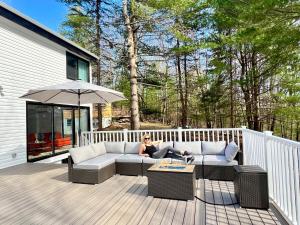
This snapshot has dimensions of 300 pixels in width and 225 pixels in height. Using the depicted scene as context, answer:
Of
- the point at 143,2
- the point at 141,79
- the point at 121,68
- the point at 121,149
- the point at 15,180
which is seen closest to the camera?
the point at 15,180

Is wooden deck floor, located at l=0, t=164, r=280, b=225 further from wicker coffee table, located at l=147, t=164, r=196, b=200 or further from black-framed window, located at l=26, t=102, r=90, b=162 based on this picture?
black-framed window, located at l=26, t=102, r=90, b=162

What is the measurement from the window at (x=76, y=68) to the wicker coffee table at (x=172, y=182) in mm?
7418

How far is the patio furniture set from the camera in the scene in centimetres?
328

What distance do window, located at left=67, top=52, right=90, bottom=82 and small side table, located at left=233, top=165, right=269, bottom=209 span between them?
8.50 meters

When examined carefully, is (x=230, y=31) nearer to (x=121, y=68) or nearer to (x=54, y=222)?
(x=121, y=68)

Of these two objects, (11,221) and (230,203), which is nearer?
(11,221)

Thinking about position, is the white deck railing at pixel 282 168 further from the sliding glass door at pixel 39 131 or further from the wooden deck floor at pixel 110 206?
the sliding glass door at pixel 39 131

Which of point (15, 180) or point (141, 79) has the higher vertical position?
point (141, 79)

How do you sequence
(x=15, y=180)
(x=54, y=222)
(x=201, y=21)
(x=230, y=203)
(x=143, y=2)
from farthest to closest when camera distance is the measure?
(x=201, y=21) < (x=143, y=2) < (x=15, y=180) < (x=230, y=203) < (x=54, y=222)

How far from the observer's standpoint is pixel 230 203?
11.7 feet

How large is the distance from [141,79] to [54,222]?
1172 centimetres

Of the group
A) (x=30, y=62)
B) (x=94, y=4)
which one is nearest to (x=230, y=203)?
(x=30, y=62)

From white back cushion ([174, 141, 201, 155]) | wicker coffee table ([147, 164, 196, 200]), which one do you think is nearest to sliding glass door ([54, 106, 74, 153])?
white back cushion ([174, 141, 201, 155])

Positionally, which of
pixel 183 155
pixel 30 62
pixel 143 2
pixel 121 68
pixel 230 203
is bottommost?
pixel 230 203
